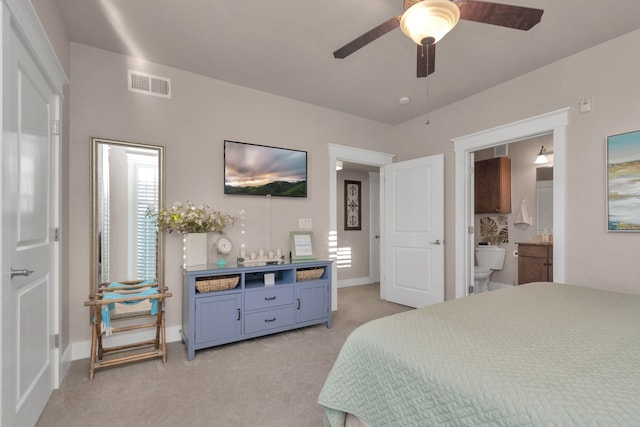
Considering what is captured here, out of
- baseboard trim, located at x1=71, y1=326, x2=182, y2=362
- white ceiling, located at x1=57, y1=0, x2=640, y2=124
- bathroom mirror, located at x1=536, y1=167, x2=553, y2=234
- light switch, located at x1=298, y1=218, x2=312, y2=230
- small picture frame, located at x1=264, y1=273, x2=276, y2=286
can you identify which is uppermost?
white ceiling, located at x1=57, y1=0, x2=640, y2=124

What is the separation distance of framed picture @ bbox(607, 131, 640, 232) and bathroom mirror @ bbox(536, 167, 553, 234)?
227 centimetres

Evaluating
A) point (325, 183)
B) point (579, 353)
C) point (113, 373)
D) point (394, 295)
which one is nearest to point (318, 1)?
point (325, 183)

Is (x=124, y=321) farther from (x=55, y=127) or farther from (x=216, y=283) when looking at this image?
(x=55, y=127)

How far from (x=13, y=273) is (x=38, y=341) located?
0.65m

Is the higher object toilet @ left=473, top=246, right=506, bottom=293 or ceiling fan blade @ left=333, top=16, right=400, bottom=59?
ceiling fan blade @ left=333, top=16, right=400, bottom=59

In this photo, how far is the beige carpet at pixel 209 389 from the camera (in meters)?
1.77

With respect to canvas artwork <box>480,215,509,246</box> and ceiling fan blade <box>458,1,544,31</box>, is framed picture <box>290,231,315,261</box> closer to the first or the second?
ceiling fan blade <box>458,1,544,31</box>

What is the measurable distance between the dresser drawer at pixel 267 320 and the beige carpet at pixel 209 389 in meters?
0.14

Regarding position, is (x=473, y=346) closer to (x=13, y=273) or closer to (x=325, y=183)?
(x=13, y=273)

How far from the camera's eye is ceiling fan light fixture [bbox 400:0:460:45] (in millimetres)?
1485

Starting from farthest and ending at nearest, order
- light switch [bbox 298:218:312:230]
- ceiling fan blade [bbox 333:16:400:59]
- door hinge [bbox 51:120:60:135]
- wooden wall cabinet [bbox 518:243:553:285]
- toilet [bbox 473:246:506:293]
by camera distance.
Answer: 1. toilet [bbox 473:246:506:293]
2. wooden wall cabinet [bbox 518:243:553:285]
3. light switch [bbox 298:218:312:230]
4. door hinge [bbox 51:120:60:135]
5. ceiling fan blade [bbox 333:16:400:59]

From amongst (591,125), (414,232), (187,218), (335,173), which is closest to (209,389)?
(187,218)

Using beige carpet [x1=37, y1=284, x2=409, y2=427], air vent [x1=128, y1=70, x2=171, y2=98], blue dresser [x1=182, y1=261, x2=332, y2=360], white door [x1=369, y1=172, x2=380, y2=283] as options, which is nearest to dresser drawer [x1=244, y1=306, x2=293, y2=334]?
blue dresser [x1=182, y1=261, x2=332, y2=360]

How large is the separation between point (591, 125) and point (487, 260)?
9.07 ft
